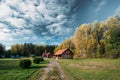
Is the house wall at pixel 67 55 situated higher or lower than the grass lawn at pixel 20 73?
higher

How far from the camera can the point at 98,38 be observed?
5025cm

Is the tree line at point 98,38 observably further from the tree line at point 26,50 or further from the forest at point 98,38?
the tree line at point 26,50

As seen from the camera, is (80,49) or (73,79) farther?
(80,49)

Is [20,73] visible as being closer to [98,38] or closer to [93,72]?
[93,72]

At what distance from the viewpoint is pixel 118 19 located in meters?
41.6

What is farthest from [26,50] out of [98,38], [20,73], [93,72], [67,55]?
[93,72]

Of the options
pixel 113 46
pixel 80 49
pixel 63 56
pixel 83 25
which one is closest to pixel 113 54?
pixel 113 46

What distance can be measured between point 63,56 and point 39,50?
6448cm

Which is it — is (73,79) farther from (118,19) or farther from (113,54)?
(118,19)

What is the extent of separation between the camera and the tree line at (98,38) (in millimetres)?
40875

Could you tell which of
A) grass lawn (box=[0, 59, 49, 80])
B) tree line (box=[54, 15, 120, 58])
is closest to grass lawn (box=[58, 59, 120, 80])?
grass lawn (box=[0, 59, 49, 80])

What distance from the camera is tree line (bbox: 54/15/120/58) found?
40875 mm

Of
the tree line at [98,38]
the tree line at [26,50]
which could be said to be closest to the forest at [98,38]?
the tree line at [98,38]

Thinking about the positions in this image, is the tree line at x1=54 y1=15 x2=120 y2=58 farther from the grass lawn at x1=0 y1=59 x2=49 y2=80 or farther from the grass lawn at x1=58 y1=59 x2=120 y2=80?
the grass lawn at x1=0 y1=59 x2=49 y2=80
